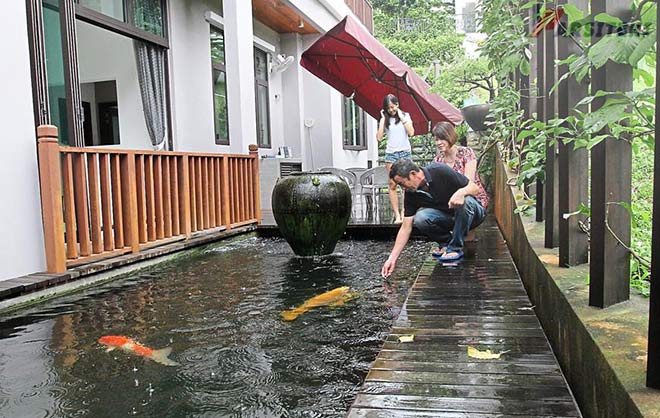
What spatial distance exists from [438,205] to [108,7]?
4.61m

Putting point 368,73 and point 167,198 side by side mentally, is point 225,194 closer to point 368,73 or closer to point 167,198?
point 167,198

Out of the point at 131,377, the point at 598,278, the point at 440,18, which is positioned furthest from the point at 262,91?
the point at 440,18

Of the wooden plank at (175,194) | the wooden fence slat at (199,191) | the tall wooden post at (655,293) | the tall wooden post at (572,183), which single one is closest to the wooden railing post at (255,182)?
the wooden fence slat at (199,191)

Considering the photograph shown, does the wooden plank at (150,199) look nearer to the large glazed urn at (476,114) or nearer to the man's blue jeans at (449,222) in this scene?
the man's blue jeans at (449,222)

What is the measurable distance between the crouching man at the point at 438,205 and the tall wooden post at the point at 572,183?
1565mm

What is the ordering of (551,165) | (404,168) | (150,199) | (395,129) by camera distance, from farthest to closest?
(395,129), (150,199), (404,168), (551,165)

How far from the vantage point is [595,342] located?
146 cm

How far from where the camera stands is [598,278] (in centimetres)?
168

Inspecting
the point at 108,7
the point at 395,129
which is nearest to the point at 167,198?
the point at 108,7

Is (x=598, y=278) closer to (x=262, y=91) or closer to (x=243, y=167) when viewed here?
(x=243, y=167)

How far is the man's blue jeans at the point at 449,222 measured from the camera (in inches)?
170

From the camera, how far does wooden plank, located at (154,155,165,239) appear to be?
5492 mm

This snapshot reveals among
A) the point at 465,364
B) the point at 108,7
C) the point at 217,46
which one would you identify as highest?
the point at 217,46

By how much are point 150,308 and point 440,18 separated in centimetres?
2700
